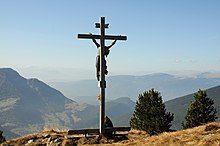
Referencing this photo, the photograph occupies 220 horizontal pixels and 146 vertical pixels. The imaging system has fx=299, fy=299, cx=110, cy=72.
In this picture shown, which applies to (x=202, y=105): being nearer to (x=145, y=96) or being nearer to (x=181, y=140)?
(x=145, y=96)

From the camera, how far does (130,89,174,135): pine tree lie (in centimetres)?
5225

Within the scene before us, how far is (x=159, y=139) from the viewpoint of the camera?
16547 millimetres

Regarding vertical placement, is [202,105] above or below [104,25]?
below

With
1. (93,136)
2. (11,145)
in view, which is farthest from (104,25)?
(11,145)

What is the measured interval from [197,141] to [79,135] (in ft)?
29.0

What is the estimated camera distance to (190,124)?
53531mm

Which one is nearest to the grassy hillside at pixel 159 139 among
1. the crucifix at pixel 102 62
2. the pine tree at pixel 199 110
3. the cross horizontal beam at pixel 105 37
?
the crucifix at pixel 102 62

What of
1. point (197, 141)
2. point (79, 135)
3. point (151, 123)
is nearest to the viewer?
point (197, 141)

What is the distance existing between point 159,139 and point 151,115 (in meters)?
38.3

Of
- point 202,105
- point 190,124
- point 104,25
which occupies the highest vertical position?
point 104,25

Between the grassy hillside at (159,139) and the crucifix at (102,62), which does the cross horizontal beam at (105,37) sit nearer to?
the crucifix at (102,62)

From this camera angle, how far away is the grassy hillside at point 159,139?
14.8 meters

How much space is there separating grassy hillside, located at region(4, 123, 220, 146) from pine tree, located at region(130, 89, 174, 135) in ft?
98.4

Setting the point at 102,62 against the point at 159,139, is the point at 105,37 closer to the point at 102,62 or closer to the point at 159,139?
the point at 102,62
